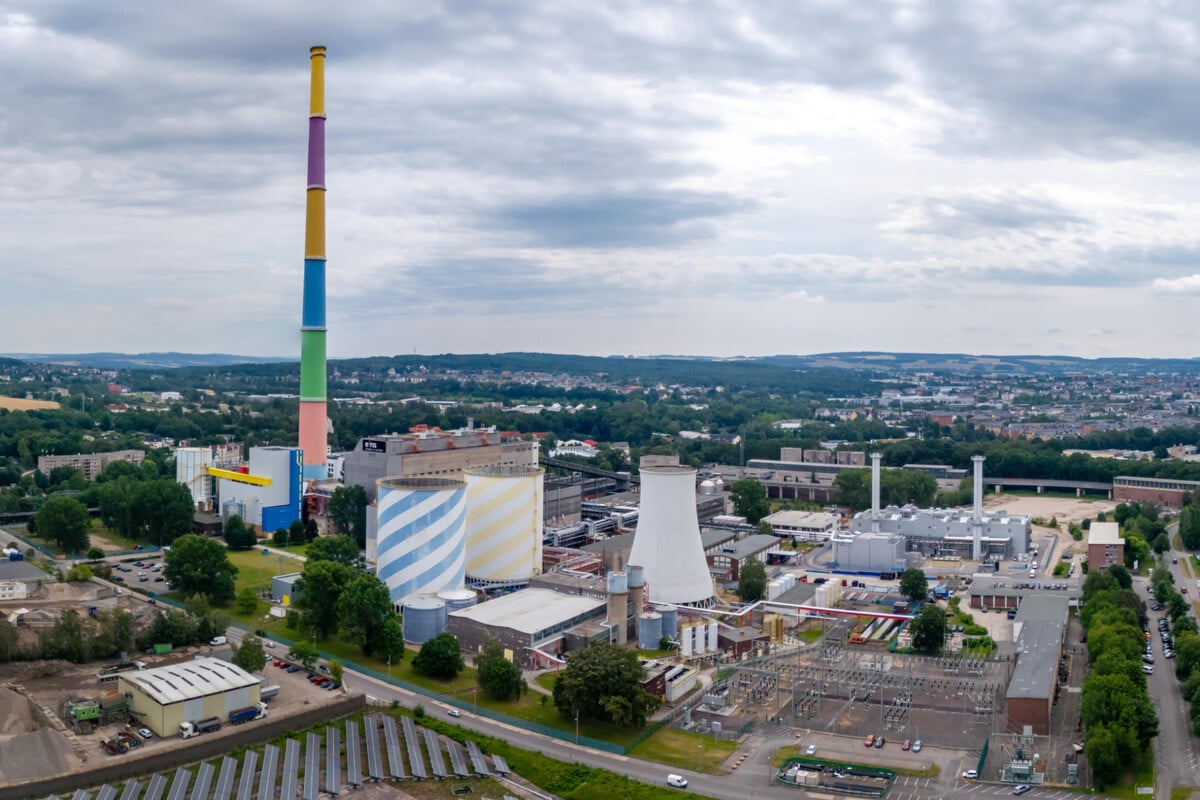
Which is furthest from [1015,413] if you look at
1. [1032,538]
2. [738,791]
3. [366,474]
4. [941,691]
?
[738,791]

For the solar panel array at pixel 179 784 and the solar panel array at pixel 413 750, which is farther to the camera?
the solar panel array at pixel 413 750

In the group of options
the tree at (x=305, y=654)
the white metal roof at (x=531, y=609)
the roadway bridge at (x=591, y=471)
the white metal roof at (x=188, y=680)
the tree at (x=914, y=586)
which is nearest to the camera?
the white metal roof at (x=188, y=680)

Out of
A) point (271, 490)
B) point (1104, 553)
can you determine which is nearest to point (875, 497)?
point (1104, 553)

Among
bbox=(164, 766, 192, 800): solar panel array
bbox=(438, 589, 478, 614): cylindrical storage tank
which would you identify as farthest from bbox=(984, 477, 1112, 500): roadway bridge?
bbox=(164, 766, 192, 800): solar panel array

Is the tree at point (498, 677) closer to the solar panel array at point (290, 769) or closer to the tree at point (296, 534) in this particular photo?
the solar panel array at point (290, 769)

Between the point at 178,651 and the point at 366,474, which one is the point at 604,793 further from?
the point at 366,474

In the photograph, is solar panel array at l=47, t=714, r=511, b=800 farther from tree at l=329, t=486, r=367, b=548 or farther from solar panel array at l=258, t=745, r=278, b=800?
tree at l=329, t=486, r=367, b=548

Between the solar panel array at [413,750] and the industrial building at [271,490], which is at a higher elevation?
the industrial building at [271,490]

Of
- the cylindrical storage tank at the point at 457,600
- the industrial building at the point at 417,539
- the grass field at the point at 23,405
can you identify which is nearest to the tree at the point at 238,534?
the industrial building at the point at 417,539
